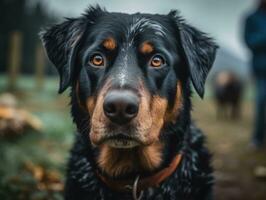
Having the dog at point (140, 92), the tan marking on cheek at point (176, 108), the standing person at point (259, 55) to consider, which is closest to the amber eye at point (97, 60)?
the dog at point (140, 92)

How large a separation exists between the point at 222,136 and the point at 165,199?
723cm

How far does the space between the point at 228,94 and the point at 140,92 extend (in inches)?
483

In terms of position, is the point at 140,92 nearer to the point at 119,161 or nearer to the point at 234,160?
the point at 119,161

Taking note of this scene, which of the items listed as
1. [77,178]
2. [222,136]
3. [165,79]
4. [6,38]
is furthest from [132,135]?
[6,38]

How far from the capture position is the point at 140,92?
11.1 feet

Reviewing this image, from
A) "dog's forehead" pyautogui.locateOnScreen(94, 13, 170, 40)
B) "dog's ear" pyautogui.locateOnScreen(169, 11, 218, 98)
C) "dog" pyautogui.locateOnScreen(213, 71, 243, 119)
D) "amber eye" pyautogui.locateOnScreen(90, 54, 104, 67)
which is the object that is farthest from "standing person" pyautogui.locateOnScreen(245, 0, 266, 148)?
"dog" pyautogui.locateOnScreen(213, 71, 243, 119)

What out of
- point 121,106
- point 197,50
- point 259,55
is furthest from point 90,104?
point 259,55

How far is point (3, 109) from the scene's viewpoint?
8703 mm

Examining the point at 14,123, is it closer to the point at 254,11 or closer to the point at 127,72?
the point at 254,11

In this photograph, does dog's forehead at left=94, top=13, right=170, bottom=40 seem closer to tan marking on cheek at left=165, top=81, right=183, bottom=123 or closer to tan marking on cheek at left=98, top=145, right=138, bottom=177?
tan marking on cheek at left=165, top=81, right=183, bottom=123

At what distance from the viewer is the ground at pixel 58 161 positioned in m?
5.08

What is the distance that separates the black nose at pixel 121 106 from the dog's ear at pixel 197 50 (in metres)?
0.79

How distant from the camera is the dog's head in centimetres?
334

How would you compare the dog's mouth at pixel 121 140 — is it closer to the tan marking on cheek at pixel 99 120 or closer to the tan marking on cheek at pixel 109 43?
the tan marking on cheek at pixel 99 120
